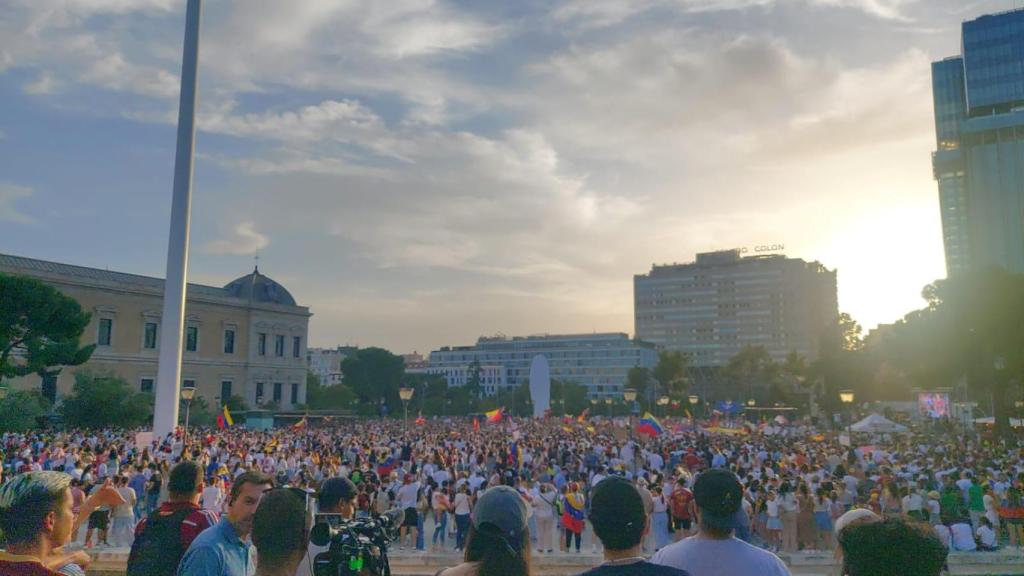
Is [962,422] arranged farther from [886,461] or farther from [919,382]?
[886,461]

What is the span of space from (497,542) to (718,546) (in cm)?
141

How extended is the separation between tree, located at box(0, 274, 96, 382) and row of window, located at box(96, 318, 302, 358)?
62.3 ft

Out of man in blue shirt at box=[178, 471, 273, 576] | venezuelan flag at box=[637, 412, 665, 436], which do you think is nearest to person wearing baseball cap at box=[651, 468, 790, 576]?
man in blue shirt at box=[178, 471, 273, 576]

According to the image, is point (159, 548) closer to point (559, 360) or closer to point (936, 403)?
point (936, 403)

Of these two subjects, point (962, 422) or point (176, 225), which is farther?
point (962, 422)

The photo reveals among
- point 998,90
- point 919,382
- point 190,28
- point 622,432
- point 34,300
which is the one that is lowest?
point 622,432

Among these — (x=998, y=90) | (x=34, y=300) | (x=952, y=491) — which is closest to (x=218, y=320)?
(x=34, y=300)

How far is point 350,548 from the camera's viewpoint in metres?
3.54

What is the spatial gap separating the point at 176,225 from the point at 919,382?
1894 inches

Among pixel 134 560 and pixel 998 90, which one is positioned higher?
pixel 998 90

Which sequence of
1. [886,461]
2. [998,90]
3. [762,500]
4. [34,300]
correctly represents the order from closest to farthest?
[762,500] → [886,461] → [34,300] → [998,90]

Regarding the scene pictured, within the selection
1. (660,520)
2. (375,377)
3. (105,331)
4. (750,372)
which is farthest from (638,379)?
(660,520)

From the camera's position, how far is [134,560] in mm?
4188

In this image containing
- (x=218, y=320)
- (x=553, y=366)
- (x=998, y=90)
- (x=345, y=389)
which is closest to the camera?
(x=218, y=320)
